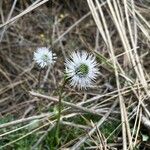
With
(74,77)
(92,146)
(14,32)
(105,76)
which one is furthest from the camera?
(14,32)

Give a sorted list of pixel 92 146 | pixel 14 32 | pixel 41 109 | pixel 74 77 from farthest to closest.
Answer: pixel 14 32 → pixel 41 109 → pixel 92 146 → pixel 74 77

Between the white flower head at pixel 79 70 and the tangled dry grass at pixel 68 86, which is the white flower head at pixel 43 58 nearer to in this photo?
the tangled dry grass at pixel 68 86

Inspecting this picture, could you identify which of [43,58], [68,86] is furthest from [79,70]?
[68,86]

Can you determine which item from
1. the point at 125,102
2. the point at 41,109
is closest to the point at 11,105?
the point at 41,109

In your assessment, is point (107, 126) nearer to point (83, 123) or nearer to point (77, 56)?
point (83, 123)

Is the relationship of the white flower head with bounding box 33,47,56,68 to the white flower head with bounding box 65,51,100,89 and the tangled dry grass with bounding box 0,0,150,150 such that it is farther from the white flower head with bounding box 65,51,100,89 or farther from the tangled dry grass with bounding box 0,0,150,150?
the white flower head with bounding box 65,51,100,89

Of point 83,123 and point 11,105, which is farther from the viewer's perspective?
point 11,105

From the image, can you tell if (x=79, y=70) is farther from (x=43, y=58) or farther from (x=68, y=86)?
(x=68, y=86)

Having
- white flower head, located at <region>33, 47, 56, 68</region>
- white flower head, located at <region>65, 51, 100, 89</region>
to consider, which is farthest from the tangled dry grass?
white flower head, located at <region>65, 51, 100, 89</region>

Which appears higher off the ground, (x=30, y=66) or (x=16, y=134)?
(x=30, y=66)
